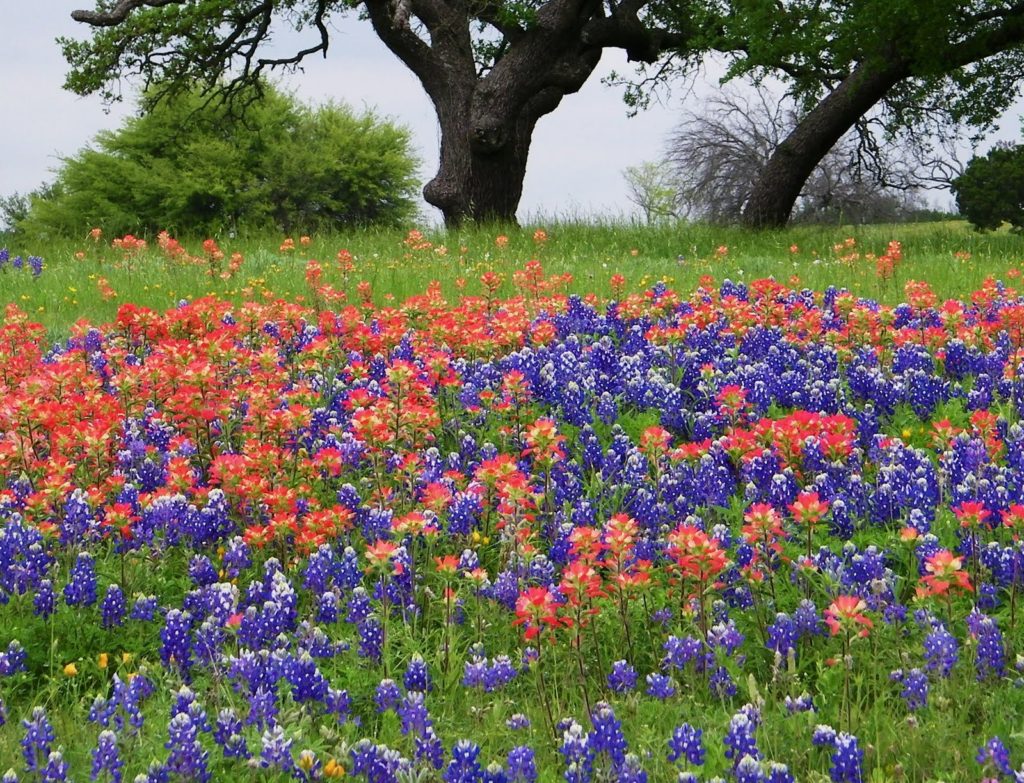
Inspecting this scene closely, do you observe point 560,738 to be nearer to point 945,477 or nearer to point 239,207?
point 945,477

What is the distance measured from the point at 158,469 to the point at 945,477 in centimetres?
386

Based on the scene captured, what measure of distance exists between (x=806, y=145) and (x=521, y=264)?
11592 millimetres

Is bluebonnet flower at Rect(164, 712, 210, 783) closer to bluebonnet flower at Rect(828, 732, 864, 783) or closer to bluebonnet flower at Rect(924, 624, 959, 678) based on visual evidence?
bluebonnet flower at Rect(828, 732, 864, 783)

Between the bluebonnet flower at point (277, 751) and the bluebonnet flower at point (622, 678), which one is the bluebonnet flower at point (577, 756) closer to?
the bluebonnet flower at point (622, 678)

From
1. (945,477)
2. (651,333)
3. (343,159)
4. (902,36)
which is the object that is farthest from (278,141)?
(945,477)

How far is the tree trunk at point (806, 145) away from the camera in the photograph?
21.4 meters

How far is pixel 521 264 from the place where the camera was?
42.8 ft

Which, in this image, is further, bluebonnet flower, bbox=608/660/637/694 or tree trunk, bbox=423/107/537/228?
tree trunk, bbox=423/107/537/228

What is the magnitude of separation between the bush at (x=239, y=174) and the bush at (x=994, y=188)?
19.3m

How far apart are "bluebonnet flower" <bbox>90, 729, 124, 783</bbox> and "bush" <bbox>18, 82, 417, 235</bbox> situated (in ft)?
103

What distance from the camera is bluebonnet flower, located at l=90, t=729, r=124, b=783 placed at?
2.80 meters

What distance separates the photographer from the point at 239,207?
3494 centimetres

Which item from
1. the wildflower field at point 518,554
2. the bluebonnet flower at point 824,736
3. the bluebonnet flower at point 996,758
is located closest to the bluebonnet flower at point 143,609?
the wildflower field at point 518,554

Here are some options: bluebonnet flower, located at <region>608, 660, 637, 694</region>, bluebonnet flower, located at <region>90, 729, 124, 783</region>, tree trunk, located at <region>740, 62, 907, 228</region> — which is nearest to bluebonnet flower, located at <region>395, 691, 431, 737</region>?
bluebonnet flower, located at <region>608, 660, 637, 694</region>
